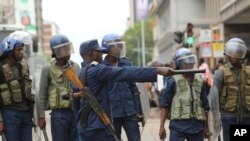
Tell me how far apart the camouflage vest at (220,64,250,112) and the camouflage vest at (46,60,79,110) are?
1.83 metres

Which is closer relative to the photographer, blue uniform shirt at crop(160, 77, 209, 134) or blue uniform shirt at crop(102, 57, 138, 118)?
blue uniform shirt at crop(160, 77, 209, 134)

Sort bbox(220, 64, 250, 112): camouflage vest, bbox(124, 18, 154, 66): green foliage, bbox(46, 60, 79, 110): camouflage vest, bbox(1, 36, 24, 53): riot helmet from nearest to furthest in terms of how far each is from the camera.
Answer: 1. bbox(220, 64, 250, 112): camouflage vest
2. bbox(1, 36, 24, 53): riot helmet
3. bbox(46, 60, 79, 110): camouflage vest
4. bbox(124, 18, 154, 66): green foliage

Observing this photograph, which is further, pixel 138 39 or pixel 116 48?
pixel 138 39

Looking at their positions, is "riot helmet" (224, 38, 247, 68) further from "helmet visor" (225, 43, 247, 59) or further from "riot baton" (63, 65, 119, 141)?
"riot baton" (63, 65, 119, 141)

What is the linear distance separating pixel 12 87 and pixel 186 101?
6.60 ft

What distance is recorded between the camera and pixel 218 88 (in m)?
7.98

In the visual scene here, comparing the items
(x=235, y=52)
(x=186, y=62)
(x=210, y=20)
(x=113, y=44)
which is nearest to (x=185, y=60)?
(x=186, y=62)

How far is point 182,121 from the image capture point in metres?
7.75

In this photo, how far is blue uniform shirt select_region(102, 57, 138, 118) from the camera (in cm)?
898

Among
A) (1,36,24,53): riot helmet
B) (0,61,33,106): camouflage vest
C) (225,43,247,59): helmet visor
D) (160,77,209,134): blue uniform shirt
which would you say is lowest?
(160,77,209,134): blue uniform shirt

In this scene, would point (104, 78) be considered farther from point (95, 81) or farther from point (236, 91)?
point (236, 91)

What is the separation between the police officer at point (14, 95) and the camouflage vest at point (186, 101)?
5.63ft

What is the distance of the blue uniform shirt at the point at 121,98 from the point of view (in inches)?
354

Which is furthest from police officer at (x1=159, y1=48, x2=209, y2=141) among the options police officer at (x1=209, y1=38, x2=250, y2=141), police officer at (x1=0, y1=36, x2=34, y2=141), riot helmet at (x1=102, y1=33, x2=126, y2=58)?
police officer at (x1=0, y1=36, x2=34, y2=141)
